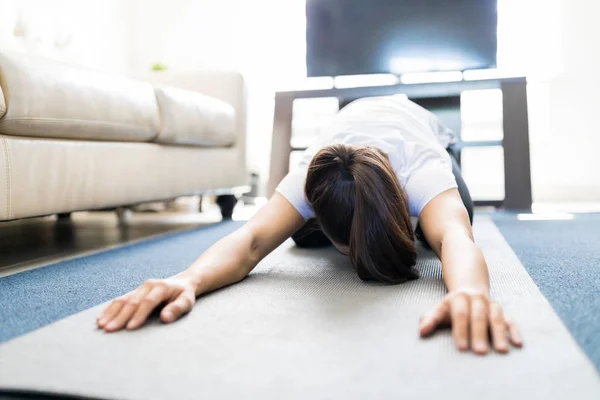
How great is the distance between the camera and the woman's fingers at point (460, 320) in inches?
22.2

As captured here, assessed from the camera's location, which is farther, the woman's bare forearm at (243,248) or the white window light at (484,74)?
Answer: the white window light at (484,74)

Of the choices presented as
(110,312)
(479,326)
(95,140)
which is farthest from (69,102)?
(479,326)

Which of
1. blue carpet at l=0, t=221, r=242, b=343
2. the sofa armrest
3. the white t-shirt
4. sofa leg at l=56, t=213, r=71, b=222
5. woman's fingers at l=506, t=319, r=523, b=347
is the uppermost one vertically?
the sofa armrest

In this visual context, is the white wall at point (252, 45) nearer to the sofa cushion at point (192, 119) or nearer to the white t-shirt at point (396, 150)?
the sofa cushion at point (192, 119)

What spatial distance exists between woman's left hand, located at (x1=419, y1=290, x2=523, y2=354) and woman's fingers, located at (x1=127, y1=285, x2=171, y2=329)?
35cm

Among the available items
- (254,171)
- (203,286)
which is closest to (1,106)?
(203,286)

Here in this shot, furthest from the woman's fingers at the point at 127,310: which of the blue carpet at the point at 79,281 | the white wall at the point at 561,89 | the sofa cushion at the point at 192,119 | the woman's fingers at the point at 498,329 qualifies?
the white wall at the point at 561,89

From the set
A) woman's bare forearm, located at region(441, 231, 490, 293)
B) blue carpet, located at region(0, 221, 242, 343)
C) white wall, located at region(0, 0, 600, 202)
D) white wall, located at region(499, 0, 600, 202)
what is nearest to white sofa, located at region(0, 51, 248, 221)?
blue carpet, located at region(0, 221, 242, 343)

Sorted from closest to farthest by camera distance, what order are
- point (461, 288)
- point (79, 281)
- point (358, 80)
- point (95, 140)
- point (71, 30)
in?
point (461, 288) < point (79, 281) < point (95, 140) < point (71, 30) < point (358, 80)

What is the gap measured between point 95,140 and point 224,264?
2.25 feet

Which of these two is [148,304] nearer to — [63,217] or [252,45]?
[63,217]

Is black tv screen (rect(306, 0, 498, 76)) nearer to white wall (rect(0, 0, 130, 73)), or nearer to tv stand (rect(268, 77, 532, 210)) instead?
tv stand (rect(268, 77, 532, 210))

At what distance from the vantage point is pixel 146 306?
0.69m

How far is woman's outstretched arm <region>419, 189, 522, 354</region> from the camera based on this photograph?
0.57m
